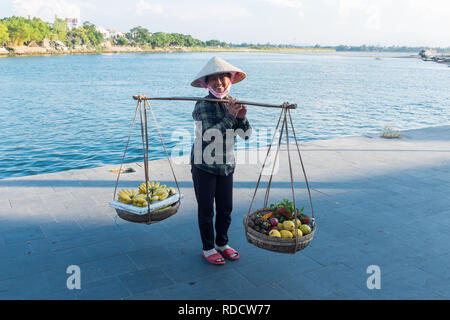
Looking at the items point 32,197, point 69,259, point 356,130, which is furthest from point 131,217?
point 356,130

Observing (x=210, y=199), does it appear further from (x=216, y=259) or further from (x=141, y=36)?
(x=141, y=36)

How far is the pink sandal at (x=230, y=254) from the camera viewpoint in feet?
12.0

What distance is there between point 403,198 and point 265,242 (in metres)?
2.92

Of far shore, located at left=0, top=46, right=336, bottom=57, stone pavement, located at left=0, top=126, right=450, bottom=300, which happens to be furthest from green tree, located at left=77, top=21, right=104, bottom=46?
stone pavement, located at left=0, top=126, right=450, bottom=300

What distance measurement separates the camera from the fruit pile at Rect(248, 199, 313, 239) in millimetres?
3393

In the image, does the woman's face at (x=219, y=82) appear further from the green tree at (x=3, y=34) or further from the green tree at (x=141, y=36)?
the green tree at (x=141, y=36)

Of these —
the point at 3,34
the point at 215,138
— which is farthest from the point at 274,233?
the point at 3,34

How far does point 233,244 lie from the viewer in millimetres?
4016

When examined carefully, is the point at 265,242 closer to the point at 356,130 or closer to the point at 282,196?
the point at 282,196

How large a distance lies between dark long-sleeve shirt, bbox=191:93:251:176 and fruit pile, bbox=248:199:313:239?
1.80 feet

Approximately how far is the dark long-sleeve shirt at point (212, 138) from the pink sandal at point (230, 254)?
76 centimetres

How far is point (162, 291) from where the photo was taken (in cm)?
316

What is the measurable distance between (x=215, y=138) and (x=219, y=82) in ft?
1.57

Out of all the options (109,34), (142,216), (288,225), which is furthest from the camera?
(109,34)
